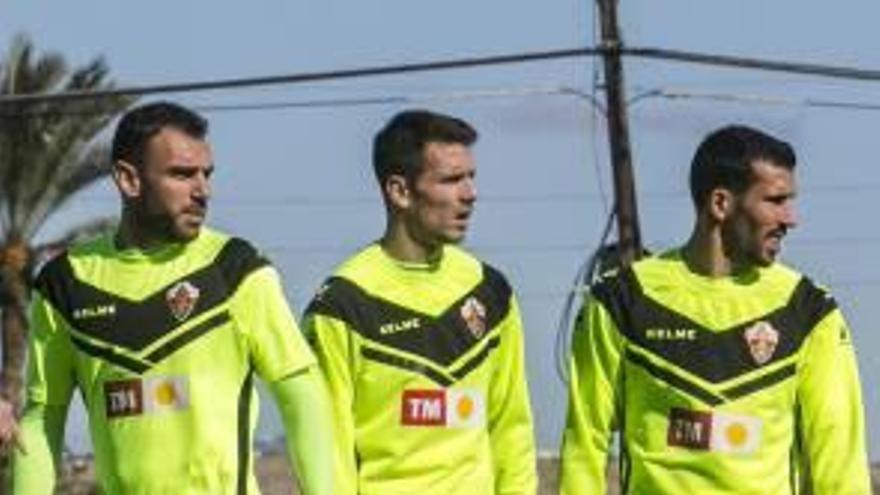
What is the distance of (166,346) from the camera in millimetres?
10508

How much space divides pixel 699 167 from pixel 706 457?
3.41 ft

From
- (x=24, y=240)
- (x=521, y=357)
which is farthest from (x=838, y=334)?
(x=24, y=240)

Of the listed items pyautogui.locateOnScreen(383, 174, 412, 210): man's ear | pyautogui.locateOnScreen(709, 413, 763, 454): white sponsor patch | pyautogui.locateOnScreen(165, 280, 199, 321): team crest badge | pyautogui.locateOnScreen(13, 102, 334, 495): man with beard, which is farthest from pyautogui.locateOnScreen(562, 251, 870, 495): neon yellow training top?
pyautogui.locateOnScreen(165, 280, 199, 321): team crest badge

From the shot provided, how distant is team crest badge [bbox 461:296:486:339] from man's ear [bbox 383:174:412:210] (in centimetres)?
41

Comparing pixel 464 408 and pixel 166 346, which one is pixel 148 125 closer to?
pixel 166 346

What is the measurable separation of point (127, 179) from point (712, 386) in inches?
89.0

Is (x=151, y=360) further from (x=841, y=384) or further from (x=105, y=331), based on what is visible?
(x=841, y=384)

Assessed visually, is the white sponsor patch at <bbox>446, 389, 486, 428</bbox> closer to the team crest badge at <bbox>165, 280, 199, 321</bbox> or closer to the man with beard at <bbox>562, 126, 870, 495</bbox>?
the man with beard at <bbox>562, 126, 870, 495</bbox>

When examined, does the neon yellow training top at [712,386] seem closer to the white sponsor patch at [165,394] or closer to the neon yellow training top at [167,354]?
the neon yellow training top at [167,354]

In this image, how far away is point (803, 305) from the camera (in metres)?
11.5

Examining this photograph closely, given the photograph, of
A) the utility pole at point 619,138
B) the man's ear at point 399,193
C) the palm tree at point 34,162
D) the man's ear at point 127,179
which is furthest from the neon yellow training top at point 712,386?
the palm tree at point 34,162

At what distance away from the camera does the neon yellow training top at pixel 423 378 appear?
11.3 meters

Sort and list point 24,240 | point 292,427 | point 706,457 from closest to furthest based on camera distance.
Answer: point 292,427
point 706,457
point 24,240

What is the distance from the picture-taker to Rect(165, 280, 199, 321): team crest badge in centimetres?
1047
